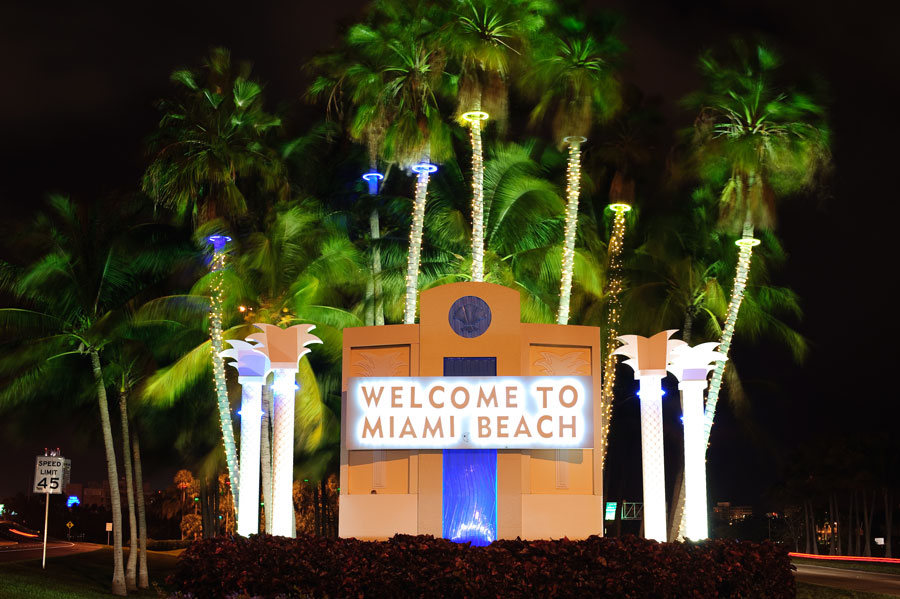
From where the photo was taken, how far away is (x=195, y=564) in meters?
16.6

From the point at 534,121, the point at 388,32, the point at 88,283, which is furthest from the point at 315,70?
the point at 88,283

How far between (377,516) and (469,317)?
13.9ft

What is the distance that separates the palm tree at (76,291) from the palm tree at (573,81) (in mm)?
12428

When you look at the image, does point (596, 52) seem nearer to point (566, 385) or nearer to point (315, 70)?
point (315, 70)

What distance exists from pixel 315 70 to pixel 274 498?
569 inches

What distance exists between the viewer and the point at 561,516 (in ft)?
63.7

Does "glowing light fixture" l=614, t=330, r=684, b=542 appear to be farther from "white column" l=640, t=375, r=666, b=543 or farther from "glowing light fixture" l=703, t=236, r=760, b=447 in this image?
"glowing light fixture" l=703, t=236, r=760, b=447

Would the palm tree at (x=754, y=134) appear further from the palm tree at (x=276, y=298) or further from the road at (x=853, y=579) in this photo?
the palm tree at (x=276, y=298)

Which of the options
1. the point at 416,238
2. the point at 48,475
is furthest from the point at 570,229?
the point at 48,475

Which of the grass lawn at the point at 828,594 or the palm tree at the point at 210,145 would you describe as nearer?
the grass lawn at the point at 828,594

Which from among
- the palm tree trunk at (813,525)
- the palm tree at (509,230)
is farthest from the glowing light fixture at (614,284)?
the palm tree trunk at (813,525)

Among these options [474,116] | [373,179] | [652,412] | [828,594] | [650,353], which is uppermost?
[373,179]

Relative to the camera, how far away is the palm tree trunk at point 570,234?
26.2 meters

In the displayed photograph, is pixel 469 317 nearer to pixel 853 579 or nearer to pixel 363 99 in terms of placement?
pixel 363 99
